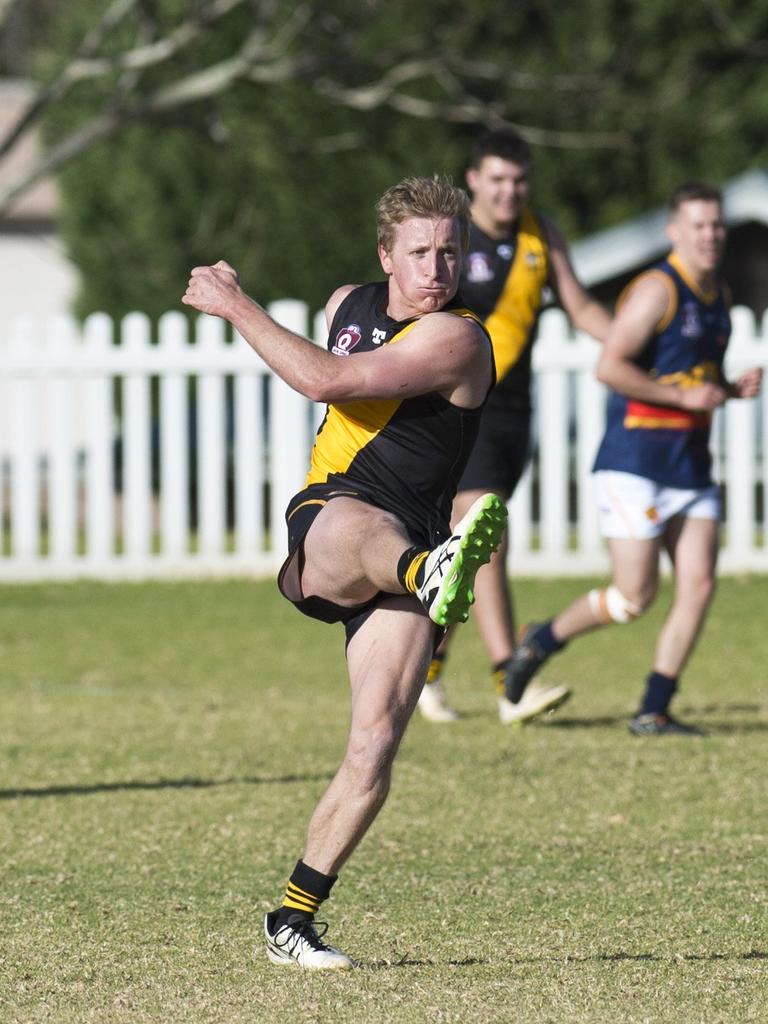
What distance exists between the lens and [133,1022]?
397 centimetres

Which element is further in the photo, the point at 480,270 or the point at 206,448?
the point at 206,448

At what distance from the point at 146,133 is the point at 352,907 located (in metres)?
18.5

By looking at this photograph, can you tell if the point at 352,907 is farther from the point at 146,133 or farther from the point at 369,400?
the point at 146,133

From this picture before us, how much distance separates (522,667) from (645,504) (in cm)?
90

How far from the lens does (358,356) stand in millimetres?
4410

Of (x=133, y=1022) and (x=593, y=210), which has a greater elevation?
(x=593, y=210)

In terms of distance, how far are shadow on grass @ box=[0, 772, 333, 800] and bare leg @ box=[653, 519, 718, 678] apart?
5.34 feet

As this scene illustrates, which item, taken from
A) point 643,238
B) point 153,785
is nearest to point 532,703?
point 153,785

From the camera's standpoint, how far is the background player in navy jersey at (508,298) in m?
7.92

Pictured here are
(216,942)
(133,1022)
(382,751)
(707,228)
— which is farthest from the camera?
(707,228)

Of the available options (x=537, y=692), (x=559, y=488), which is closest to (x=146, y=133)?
(x=559, y=488)

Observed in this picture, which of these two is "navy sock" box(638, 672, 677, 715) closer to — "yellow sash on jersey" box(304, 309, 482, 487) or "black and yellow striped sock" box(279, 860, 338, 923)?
"yellow sash on jersey" box(304, 309, 482, 487)

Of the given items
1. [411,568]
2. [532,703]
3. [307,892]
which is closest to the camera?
[411,568]

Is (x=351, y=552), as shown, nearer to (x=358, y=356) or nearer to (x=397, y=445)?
(x=397, y=445)
